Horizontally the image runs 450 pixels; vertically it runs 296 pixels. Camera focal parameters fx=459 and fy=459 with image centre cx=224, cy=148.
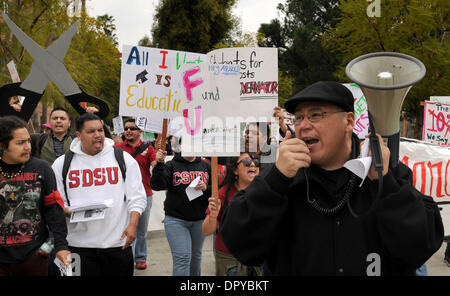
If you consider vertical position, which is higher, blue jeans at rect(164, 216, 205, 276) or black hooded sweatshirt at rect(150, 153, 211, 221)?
black hooded sweatshirt at rect(150, 153, 211, 221)

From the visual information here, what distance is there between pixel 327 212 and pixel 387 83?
57 centimetres

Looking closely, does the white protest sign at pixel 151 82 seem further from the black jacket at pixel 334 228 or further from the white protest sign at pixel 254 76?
the black jacket at pixel 334 228

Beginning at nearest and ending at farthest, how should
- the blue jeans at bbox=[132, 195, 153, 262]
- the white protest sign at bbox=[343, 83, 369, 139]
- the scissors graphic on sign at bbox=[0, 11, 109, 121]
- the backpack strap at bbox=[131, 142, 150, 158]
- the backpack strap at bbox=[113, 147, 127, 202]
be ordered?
the backpack strap at bbox=[113, 147, 127, 202] → the scissors graphic on sign at bbox=[0, 11, 109, 121] → the blue jeans at bbox=[132, 195, 153, 262] → the backpack strap at bbox=[131, 142, 150, 158] → the white protest sign at bbox=[343, 83, 369, 139]

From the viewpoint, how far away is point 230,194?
420 cm

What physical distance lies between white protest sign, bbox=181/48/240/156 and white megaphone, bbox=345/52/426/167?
1897mm

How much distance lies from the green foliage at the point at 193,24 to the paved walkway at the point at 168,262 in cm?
2583

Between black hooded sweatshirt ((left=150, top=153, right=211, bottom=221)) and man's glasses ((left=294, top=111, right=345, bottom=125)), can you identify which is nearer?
man's glasses ((left=294, top=111, right=345, bottom=125))

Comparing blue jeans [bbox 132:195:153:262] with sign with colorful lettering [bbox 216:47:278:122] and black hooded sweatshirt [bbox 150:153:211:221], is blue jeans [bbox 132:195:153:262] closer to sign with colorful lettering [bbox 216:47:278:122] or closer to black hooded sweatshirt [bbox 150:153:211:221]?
black hooded sweatshirt [bbox 150:153:211:221]

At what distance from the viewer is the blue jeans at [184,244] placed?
15.8 feet

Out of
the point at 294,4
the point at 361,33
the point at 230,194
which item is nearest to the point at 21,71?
the point at 361,33

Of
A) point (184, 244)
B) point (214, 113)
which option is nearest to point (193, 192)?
point (184, 244)

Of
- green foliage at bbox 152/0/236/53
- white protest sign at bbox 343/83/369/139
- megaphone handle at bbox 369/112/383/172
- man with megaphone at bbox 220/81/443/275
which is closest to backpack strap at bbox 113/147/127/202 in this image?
man with megaphone at bbox 220/81/443/275

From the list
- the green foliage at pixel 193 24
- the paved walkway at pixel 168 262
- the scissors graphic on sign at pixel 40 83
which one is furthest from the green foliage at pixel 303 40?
the scissors graphic on sign at pixel 40 83

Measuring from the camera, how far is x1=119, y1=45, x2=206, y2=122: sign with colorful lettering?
16.7 feet
